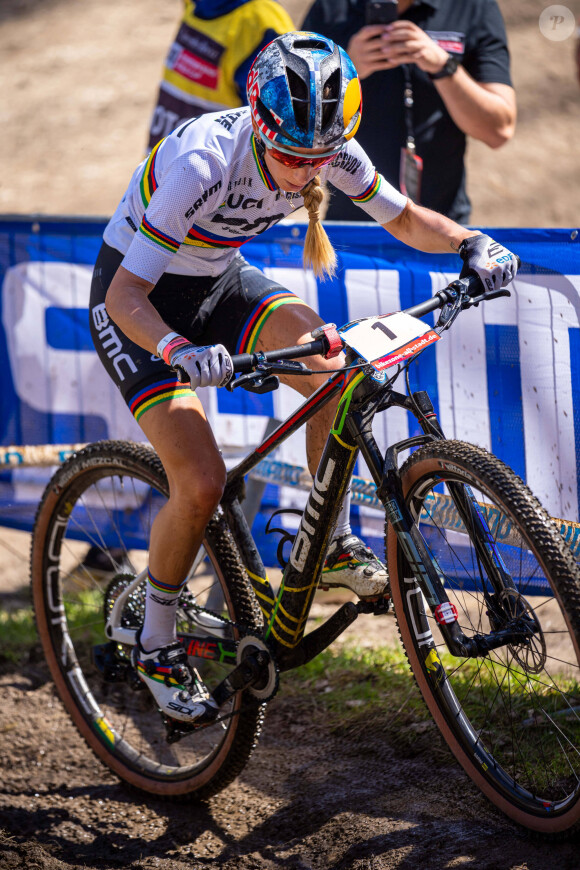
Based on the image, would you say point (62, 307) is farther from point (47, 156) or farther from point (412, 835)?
point (47, 156)

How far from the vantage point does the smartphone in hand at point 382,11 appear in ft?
13.9

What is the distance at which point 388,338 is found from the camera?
263cm

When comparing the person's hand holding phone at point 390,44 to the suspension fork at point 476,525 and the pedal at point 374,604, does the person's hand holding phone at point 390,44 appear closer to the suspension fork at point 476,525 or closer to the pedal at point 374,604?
the suspension fork at point 476,525

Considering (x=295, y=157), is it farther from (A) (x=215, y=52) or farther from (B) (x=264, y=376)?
(A) (x=215, y=52)

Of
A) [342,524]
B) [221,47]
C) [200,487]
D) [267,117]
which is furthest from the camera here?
[221,47]

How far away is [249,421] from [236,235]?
5.58 feet

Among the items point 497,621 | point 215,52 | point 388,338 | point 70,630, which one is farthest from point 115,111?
point 497,621

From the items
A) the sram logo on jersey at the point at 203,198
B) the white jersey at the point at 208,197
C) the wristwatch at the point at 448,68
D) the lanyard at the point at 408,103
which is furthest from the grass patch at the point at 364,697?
the wristwatch at the point at 448,68

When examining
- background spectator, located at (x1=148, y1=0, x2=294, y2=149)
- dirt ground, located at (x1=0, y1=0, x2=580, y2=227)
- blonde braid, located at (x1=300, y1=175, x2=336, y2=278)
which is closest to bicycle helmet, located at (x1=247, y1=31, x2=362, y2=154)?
blonde braid, located at (x1=300, y1=175, x2=336, y2=278)

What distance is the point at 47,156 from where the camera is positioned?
12797mm

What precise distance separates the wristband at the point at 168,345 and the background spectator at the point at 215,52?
277cm

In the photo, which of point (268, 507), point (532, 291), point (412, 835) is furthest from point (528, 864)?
point (268, 507)

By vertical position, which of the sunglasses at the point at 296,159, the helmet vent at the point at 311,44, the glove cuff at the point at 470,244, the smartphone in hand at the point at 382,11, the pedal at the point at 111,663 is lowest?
the pedal at the point at 111,663

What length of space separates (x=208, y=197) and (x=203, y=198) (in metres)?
0.03
